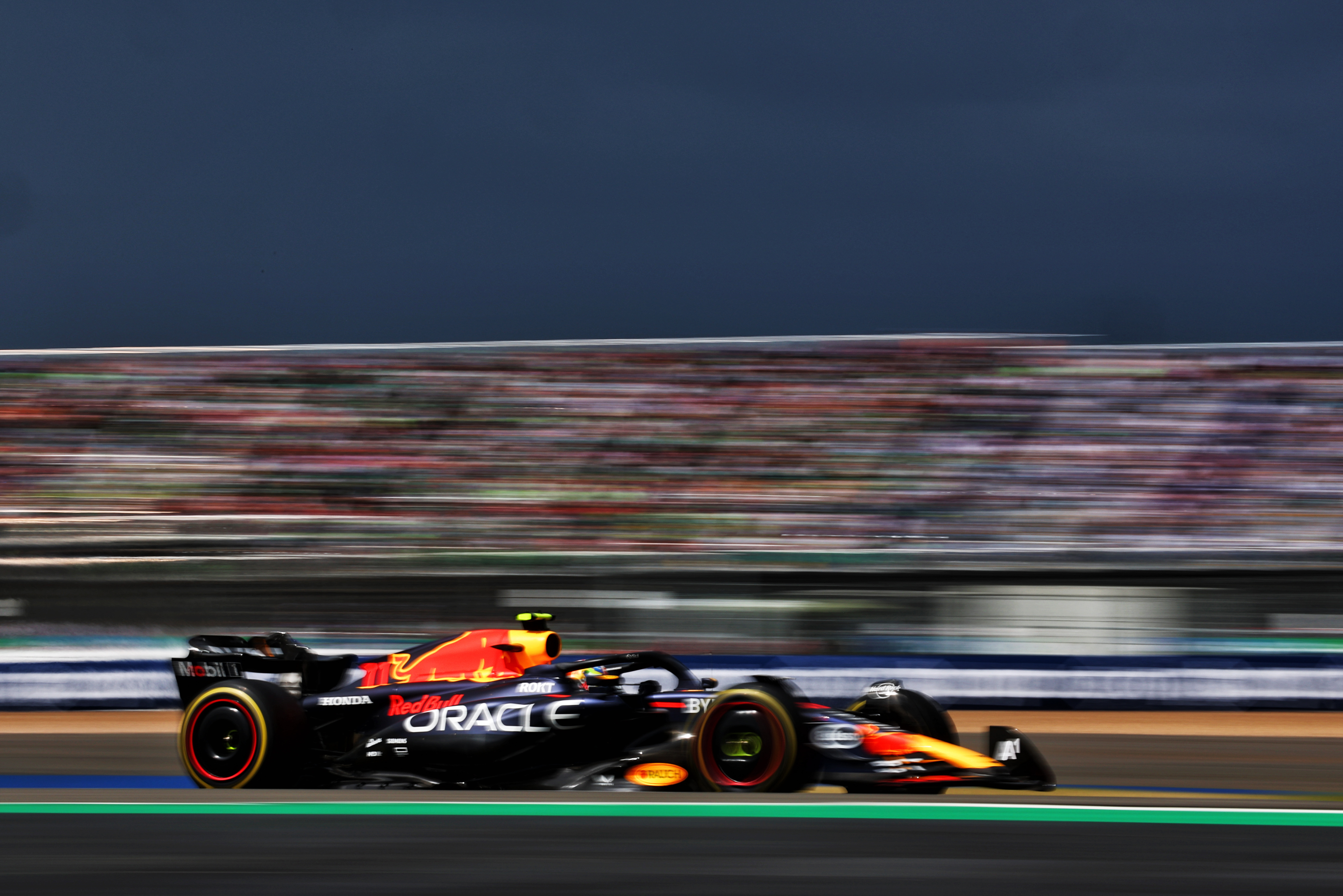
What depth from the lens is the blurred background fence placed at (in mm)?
13062

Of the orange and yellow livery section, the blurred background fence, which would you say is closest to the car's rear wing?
the orange and yellow livery section

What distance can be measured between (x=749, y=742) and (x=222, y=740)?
2.55 metres

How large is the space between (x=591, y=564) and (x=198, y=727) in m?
7.77

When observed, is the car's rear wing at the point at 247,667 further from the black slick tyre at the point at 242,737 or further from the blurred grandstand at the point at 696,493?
the blurred grandstand at the point at 696,493

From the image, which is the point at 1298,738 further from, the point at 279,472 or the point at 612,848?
the point at 279,472

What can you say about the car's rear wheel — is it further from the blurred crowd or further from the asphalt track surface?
the blurred crowd

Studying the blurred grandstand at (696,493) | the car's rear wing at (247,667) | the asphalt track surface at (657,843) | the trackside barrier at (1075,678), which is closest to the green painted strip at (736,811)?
the asphalt track surface at (657,843)

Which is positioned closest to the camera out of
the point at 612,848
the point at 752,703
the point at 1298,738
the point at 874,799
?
the point at 612,848

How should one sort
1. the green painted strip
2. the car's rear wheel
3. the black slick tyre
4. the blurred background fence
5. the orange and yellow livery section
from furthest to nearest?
the blurred background fence → the orange and yellow livery section → the black slick tyre → the car's rear wheel → the green painted strip

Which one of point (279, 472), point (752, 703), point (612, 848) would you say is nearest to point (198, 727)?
point (752, 703)

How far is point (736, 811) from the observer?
5.16m

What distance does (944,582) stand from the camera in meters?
13.2

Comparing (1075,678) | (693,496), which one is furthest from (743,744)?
(693,496)

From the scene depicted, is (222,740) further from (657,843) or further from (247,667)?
(657,843)
